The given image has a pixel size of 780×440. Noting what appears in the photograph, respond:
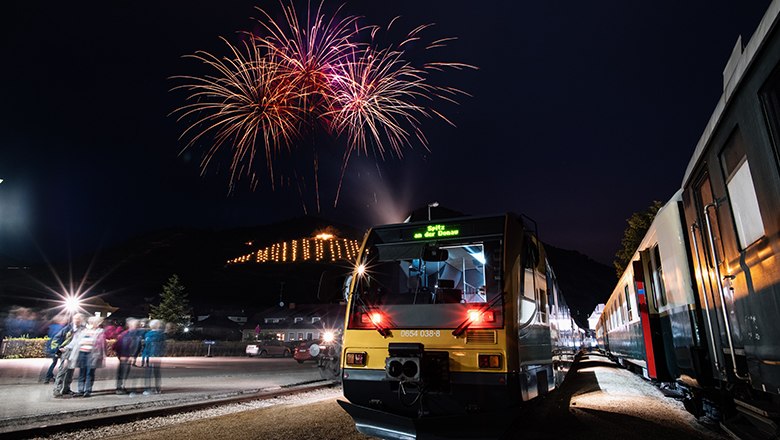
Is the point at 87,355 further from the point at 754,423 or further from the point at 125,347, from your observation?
the point at 754,423

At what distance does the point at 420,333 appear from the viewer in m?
5.23

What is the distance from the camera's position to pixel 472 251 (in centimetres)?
615

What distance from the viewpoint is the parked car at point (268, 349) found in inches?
1518

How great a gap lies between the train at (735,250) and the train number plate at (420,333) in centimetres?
289

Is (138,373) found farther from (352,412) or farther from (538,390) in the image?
(538,390)

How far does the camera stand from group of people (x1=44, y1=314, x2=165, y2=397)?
33.3 ft

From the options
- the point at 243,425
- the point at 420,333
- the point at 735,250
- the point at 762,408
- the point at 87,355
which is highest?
the point at 735,250

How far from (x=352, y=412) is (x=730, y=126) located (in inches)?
192

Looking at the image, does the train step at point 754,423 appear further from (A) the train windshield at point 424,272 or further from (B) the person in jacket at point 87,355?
(B) the person in jacket at point 87,355

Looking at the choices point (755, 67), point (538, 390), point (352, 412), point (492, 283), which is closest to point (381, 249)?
point (492, 283)

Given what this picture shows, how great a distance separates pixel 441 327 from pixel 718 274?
2.93 meters

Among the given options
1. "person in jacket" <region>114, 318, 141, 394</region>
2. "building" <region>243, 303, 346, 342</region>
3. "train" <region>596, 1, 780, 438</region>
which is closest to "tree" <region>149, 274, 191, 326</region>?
"building" <region>243, 303, 346, 342</region>

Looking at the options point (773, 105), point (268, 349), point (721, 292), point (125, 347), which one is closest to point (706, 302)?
point (721, 292)

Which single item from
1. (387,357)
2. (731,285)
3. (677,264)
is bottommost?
(387,357)
